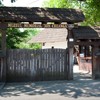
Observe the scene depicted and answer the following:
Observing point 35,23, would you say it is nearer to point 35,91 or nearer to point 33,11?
point 33,11

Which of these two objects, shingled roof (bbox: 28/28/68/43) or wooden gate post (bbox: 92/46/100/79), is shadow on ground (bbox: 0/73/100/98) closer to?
wooden gate post (bbox: 92/46/100/79)

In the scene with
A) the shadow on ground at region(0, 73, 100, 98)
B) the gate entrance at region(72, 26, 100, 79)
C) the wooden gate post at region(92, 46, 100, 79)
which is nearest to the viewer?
the shadow on ground at region(0, 73, 100, 98)

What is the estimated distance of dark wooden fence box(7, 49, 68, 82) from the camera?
1808cm

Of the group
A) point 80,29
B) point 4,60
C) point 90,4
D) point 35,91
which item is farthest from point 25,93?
point 90,4

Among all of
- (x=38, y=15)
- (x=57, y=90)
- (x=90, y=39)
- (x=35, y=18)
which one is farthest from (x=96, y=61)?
(x=57, y=90)

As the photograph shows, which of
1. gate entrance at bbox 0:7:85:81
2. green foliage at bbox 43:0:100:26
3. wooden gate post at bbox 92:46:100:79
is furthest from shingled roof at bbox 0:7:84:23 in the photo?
green foliage at bbox 43:0:100:26

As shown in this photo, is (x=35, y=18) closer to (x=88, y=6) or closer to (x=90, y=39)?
(x=90, y=39)

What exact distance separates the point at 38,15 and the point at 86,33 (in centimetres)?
311

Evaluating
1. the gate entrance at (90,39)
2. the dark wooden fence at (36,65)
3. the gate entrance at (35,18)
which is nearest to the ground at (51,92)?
the dark wooden fence at (36,65)

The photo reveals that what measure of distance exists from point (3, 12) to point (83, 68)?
11.5 m

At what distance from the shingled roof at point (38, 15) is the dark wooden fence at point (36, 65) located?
1.79m

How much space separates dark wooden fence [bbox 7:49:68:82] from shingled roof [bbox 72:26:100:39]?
1197mm

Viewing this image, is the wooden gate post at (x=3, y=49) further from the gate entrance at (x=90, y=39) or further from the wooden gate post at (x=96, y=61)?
the wooden gate post at (x=96, y=61)

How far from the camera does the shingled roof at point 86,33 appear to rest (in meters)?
18.6
